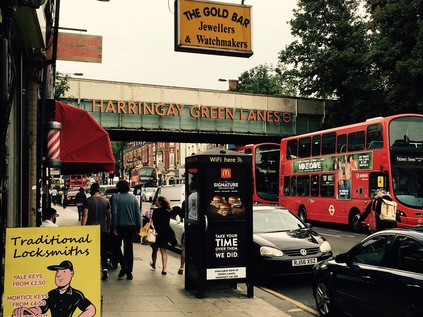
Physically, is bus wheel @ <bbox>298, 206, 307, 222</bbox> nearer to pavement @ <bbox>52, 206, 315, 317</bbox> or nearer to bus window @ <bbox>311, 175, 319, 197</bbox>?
bus window @ <bbox>311, 175, 319, 197</bbox>

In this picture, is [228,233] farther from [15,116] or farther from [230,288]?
[15,116]

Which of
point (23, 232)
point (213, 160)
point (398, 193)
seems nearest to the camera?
point (23, 232)

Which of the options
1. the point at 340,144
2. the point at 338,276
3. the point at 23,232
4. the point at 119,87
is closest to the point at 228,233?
the point at 338,276

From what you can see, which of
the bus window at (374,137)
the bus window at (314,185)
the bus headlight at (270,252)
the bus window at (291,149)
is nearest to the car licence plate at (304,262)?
the bus headlight at (270,252)

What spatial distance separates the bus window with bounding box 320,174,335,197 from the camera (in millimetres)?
22562

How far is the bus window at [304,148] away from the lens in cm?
2493

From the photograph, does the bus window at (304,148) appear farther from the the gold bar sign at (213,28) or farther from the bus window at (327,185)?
the the gold bar sign at (213,28)

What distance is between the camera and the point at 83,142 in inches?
358

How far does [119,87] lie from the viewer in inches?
1453

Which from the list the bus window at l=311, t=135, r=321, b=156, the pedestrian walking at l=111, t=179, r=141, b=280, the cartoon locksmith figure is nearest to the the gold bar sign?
the pedestrian walking at l=111, t=179, r=141, b=280

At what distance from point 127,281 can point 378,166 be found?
1231 cm

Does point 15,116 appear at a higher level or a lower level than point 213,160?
higher

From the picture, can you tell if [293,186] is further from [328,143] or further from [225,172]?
[225,172]

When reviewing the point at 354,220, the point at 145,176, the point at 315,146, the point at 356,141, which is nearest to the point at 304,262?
the point at 354,220
